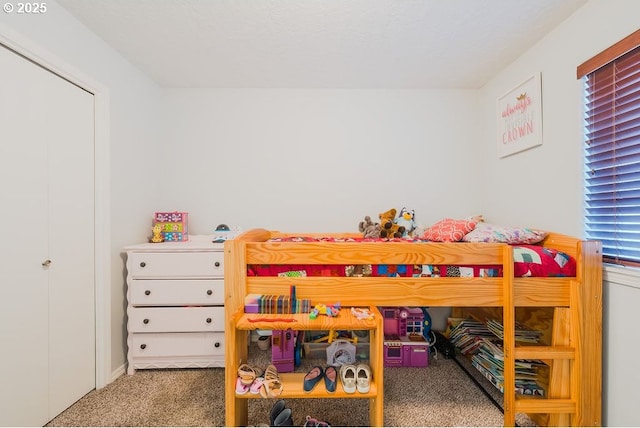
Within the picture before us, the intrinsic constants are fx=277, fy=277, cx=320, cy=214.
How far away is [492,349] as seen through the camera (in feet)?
6.29

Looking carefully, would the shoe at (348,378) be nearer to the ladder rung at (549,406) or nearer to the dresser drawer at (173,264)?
the ladder rung at (549,406)

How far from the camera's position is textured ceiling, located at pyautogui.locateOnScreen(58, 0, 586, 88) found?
169 cm

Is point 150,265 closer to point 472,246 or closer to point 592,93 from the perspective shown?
point 472,246

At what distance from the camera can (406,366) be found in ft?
7.52

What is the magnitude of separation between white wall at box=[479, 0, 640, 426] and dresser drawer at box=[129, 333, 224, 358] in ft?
8.05

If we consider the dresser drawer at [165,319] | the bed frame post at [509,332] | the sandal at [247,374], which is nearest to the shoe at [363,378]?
the sandal at [247,374]

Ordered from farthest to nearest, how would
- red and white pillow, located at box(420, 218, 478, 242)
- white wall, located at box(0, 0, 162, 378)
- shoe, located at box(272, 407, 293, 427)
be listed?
red and white pillow, located at box(420, 218, 478, 242)
white wall, located at box(0, 0, 162, 378)
shoe, located at box(272, 407, 293, 427)

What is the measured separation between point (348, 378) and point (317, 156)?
6.49 feet

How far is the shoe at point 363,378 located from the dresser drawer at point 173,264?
4.12 feet

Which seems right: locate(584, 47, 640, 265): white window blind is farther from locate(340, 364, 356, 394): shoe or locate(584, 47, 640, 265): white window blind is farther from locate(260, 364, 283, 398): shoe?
locate(260, 364, 283, 398): shoe

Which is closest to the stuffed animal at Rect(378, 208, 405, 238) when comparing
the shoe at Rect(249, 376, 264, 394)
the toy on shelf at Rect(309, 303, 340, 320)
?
the toy on shelf at Rect(309, 303, 340, 320)

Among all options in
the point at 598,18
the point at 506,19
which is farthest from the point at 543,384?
the point at 506,19

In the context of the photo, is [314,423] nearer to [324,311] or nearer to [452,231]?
[324,311]

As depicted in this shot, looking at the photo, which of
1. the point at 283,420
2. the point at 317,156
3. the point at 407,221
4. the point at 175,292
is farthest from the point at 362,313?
the point at 317,156
